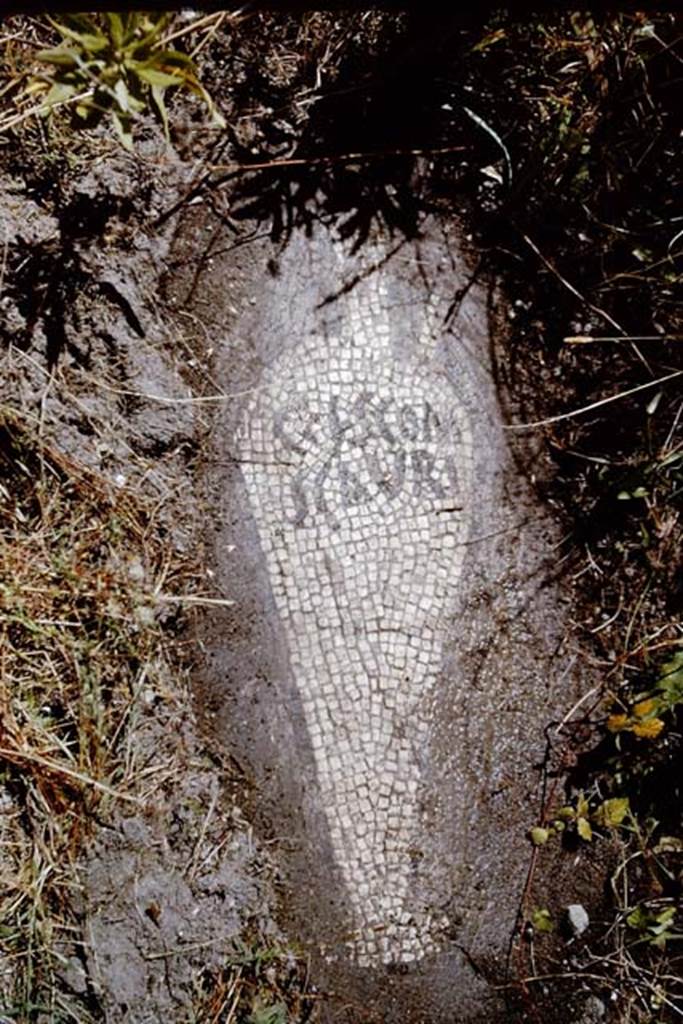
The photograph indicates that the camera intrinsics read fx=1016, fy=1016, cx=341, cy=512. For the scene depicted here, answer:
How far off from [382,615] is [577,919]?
0.96m

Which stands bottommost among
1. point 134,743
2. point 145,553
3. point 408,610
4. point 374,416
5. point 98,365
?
point 134,743

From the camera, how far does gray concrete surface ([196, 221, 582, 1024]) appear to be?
2.66 metres

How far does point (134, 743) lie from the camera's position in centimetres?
259

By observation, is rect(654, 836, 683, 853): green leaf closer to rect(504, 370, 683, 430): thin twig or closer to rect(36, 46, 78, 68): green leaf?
rect(504, 370, 683, 430): thin twig

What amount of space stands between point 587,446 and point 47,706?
1.57 m

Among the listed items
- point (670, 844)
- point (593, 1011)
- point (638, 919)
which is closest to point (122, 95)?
point (670, 844)

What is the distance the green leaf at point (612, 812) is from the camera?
265 centimetres

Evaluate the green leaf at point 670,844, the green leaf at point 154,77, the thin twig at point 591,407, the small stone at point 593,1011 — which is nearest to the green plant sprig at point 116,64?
the green leaf at point 154,77

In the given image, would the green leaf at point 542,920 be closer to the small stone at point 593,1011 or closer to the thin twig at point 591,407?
the small stone at point 593,1011

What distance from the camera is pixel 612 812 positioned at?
8.71 feet

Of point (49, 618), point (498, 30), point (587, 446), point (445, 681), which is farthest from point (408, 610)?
point (498, 30)

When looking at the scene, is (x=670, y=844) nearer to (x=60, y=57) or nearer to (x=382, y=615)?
(x=382, y=615)

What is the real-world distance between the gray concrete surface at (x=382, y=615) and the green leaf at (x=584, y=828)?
0.41ft

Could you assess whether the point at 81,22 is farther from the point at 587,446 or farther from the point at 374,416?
the point at 587,446
